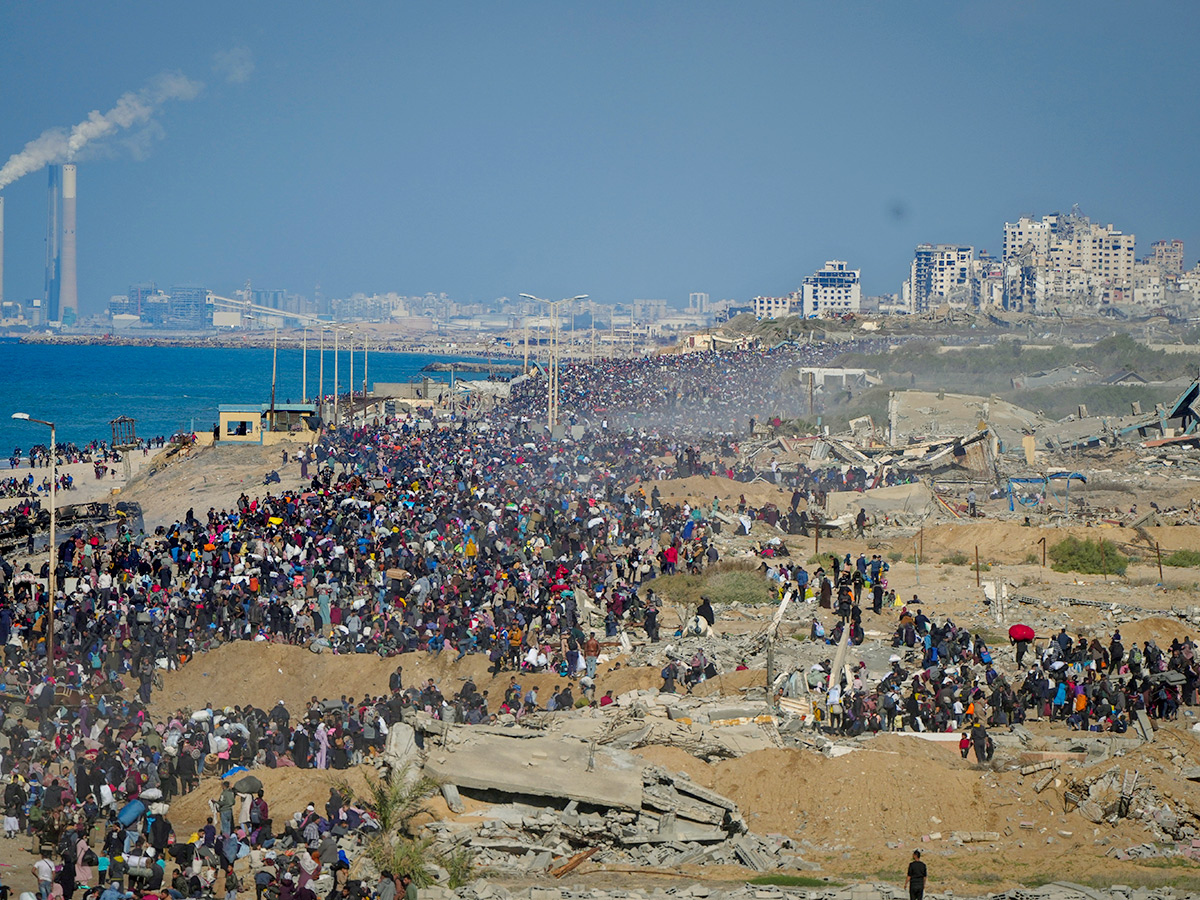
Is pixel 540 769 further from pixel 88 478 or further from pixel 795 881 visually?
pixel 88 478

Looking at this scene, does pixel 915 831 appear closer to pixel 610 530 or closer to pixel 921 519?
pixel 610 530

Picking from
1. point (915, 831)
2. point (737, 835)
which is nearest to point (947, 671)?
point (915, 831)

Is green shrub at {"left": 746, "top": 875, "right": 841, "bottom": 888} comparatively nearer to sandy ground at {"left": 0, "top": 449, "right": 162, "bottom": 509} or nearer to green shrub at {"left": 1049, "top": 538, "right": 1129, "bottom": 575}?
green shrub at {"left": 1049, "top": 538, "right": 1129, "bottom": 575}

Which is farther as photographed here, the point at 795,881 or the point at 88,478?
the point at 88,478

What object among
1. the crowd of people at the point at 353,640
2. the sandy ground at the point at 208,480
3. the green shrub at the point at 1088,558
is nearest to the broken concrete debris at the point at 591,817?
the crowd of people at the point at 353,640

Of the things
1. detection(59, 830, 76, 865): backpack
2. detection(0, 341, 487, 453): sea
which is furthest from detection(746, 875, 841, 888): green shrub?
detection(0, 341, 487, 453): sea

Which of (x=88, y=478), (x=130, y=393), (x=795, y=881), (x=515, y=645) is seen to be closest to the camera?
(x=795, y=881)

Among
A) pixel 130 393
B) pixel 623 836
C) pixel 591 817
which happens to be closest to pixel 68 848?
pixel 591 817
